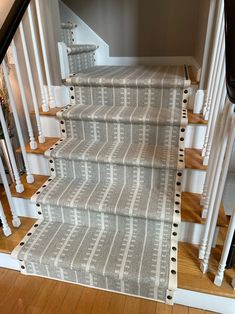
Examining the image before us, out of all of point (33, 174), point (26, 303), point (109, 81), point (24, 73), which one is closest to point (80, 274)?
point (26, 303)

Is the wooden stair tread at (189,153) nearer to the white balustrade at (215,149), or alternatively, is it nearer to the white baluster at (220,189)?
the white balustrade at (215,149)

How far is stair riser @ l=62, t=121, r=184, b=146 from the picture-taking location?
1.53 m

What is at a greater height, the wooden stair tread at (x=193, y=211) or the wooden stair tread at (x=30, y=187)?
the wooden stair tread at (x=193, y=211)

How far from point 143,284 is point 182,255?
261 millimetres

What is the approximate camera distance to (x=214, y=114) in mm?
1225

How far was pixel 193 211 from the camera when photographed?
129 centimetres

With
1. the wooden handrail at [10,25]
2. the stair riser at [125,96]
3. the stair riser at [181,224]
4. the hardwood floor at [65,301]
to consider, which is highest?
the wooden handrail at [10,25]

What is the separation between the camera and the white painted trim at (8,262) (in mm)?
1336

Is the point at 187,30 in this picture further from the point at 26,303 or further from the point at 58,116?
the point at 26,303

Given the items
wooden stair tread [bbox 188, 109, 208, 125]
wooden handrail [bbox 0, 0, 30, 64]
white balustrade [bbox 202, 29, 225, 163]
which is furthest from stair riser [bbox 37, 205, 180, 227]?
wooden handrail [bbox 0, 0, 30, 64]

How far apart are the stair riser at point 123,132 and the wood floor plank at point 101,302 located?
0.91 m

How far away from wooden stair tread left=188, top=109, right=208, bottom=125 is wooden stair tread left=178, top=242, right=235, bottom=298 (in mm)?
726

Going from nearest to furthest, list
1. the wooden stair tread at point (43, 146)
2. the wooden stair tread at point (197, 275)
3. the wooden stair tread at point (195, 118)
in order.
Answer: the wooden stair tread at point (197, 275) < the wooden stair tread at point (195, 118) < the wooden stair tread at point (43, 146)

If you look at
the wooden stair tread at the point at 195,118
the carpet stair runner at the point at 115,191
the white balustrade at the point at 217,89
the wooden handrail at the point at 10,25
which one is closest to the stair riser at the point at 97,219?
A: the carpet stair runner at the point at 115,191
